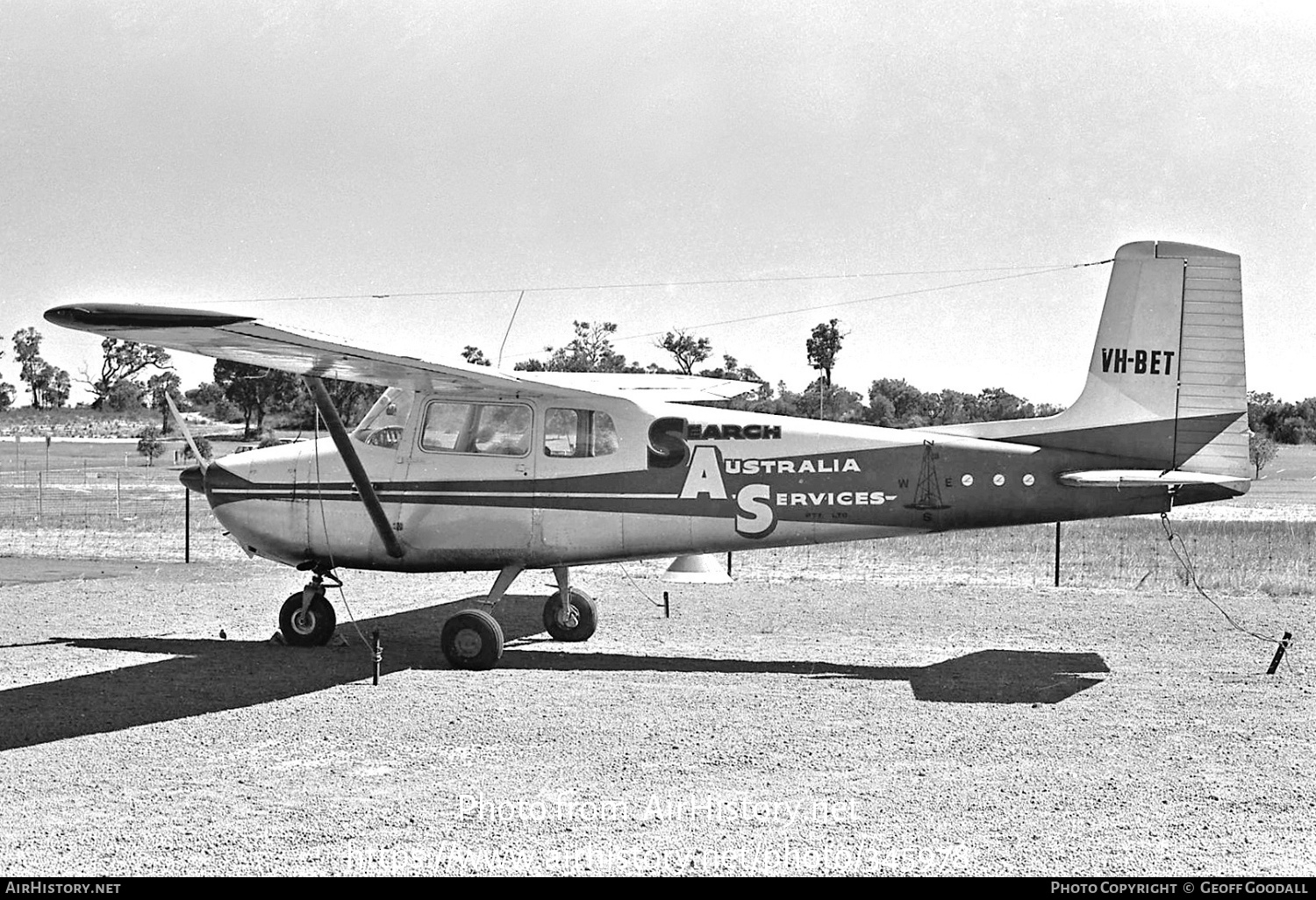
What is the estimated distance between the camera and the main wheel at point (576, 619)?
1317cm

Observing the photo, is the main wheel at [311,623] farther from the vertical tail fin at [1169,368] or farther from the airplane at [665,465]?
the vertical tail fin at [1169,368]

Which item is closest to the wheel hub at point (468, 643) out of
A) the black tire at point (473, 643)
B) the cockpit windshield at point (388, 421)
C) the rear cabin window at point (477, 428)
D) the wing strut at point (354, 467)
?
the black tire at point (473, 643)

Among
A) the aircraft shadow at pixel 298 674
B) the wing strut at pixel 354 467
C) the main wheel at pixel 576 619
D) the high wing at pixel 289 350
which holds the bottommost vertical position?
the aircraft shadow at pixel 298 674

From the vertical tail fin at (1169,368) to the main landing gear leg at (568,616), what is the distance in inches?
198

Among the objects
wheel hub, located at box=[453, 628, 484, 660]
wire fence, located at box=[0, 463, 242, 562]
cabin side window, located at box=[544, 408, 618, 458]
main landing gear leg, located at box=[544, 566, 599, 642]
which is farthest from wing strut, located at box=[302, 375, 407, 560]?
wire fence, located at box=[0, 463, 242, 562]

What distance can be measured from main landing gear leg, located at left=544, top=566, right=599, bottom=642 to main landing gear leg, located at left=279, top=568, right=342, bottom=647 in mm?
2219

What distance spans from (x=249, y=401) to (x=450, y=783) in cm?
6489

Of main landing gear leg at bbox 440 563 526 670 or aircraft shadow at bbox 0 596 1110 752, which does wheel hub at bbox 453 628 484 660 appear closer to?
main landing gear leg at bbox 440 563 526 670

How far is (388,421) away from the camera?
40.9 ft

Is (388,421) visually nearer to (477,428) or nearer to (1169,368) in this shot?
(477,428)

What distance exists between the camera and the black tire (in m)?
11.4

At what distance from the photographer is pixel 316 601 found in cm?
1264

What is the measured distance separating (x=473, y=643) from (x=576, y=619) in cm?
201

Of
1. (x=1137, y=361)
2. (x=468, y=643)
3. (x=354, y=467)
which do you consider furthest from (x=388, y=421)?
(x=1137, y=361)
